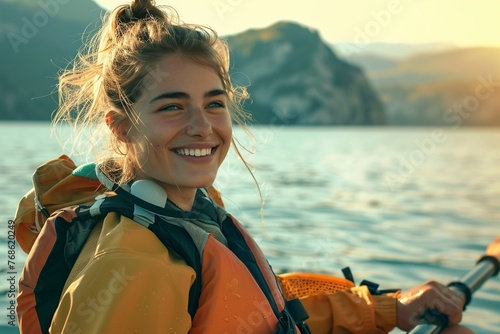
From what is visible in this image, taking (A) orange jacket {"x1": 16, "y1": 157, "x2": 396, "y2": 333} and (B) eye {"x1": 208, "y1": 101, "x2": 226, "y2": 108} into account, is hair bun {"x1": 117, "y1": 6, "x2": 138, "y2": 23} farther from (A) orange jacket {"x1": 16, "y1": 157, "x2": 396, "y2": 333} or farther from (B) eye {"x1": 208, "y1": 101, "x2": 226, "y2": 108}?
(A) orange jacket {"x1": 16, "y1": 157, "x2": 396, "y2": 333}

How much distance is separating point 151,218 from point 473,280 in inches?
88.5

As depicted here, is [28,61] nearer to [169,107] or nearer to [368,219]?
[368,219]

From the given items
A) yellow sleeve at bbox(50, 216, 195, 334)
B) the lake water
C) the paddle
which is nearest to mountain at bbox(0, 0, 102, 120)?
the lake water

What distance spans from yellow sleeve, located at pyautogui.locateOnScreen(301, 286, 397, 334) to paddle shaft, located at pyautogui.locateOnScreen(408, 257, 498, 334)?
0.14m

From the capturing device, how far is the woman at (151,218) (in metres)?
1.72

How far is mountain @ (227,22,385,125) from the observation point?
10562 cm

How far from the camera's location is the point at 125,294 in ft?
5.56

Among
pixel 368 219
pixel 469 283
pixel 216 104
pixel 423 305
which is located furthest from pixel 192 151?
pixel 368 219

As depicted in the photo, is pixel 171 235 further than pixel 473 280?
No

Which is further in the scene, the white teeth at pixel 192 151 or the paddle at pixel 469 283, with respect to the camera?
the paddle at pixel 469 283

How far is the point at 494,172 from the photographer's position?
1800 centimetres

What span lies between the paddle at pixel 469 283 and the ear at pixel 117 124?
1475mm

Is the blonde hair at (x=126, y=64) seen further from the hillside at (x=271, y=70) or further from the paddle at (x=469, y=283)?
the hillside at (x=271, y=70)

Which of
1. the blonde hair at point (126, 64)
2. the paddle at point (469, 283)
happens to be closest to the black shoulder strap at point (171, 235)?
the blonde hair at point (126, 64)
